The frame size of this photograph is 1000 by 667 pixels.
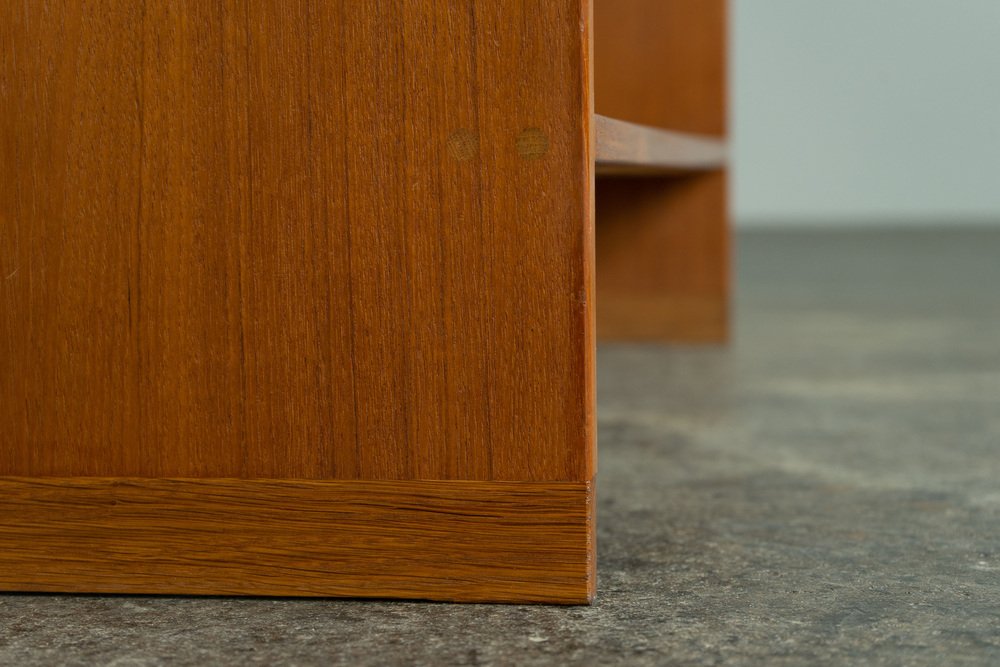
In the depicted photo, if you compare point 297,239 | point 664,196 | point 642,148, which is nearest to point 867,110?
point 664,196

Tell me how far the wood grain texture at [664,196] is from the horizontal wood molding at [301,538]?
168cm

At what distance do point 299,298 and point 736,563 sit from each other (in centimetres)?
40

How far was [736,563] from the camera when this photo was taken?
3.27 ft

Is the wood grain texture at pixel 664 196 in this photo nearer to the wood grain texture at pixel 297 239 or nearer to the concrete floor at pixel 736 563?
the concrete floor at pixel 736 563

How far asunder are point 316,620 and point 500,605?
13cm

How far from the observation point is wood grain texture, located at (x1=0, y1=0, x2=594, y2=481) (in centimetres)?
85

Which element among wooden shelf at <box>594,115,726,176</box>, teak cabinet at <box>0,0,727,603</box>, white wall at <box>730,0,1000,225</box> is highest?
white wall at <box>730,0,1000,225</box>

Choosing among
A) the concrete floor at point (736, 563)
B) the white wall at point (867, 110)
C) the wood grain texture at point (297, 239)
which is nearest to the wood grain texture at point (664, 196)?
the concrete floor at point (736, 563)

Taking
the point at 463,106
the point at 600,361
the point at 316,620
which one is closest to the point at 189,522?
the point at 316,620

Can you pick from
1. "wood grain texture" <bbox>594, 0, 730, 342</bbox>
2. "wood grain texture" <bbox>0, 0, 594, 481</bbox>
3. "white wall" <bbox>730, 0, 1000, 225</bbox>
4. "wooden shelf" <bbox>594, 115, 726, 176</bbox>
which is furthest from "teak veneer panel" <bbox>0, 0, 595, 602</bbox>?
"white wall" <bbox>730, 0, 1000, 225</bbox>

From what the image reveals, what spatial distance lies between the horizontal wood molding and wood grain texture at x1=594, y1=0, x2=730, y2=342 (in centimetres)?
168

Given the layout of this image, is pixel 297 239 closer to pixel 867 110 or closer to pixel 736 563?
pixel 736 563

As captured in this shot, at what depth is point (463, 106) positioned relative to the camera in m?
0.85

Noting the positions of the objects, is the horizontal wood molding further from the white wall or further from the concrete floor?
the white wall
